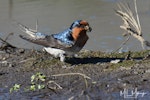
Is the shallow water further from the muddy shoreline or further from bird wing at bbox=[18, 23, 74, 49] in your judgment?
bird wing at bbox=[18, 23, 74, 49]

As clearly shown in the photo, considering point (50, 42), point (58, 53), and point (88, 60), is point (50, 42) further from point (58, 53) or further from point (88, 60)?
point (88, 60)

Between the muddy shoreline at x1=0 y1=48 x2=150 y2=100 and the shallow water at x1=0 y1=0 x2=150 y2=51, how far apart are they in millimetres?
1730

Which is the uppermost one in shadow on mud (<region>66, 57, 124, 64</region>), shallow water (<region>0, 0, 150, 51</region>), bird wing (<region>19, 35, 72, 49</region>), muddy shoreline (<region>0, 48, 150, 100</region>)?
shallow water (<region>0, 0, 150, 51</region>)

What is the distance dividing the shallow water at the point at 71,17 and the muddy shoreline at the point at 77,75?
1.73m

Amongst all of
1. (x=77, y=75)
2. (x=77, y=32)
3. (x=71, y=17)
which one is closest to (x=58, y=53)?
(x=77, y=32)

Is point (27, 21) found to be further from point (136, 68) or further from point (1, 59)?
point (136, 68)

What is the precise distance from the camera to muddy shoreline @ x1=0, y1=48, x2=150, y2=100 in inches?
214

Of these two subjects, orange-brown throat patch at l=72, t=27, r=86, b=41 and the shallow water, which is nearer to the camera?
orange-brown throat patch at l=72, t=27, r=86, b=41

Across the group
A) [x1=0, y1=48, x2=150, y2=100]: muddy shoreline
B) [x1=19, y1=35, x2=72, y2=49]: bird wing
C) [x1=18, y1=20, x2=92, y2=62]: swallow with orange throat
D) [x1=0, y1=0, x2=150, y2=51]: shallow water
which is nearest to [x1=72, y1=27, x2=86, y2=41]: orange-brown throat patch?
[x1=18, y1=20, x2=92, y2=62]: swallow with orange throat

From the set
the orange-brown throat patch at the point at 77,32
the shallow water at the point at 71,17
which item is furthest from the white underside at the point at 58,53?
the shallow water at the point at 71,17

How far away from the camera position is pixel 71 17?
35.0 ft

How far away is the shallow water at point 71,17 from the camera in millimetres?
8727

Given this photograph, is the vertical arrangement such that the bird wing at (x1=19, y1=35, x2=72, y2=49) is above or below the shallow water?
below

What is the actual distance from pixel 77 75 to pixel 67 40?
0.52m
